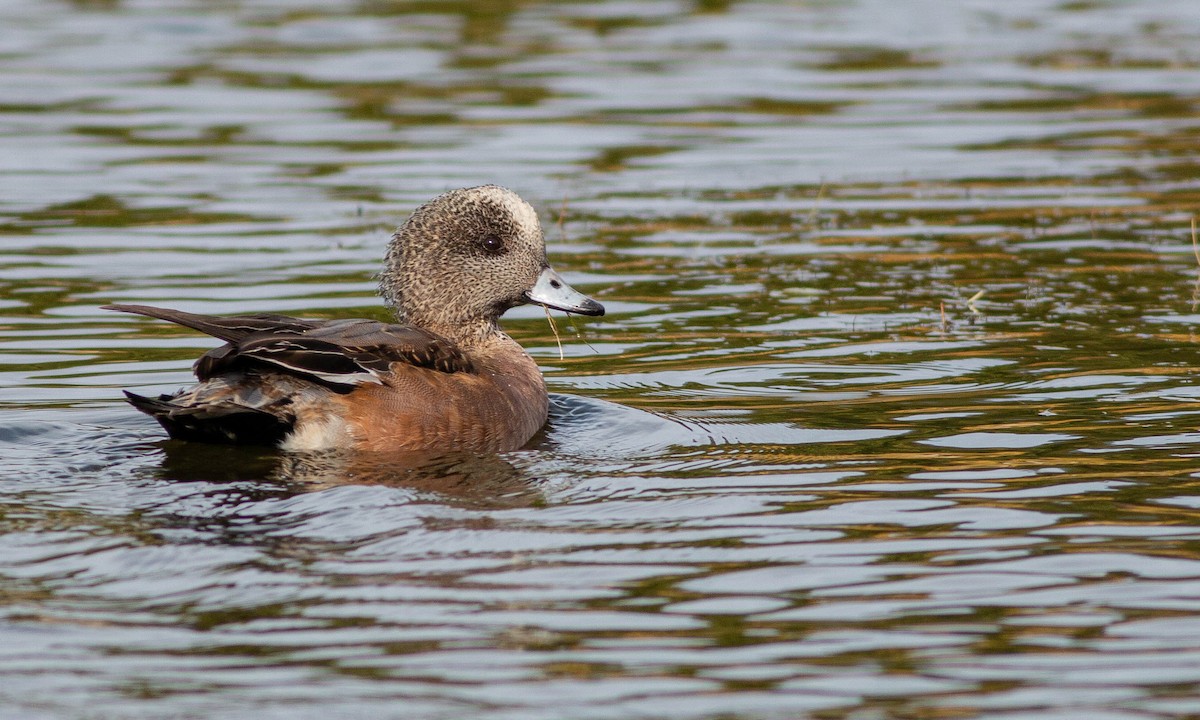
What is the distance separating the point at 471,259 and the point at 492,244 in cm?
11

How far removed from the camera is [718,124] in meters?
15.6

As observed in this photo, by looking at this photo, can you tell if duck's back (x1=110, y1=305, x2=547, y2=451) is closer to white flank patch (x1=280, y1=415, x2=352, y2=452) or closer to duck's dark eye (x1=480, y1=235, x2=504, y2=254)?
white flank patch (x1=280, y1=415, x2=352, y2=452)

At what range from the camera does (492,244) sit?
A: 26.2 feet

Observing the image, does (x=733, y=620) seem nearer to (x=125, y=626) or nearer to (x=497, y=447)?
(x=125, y=626)

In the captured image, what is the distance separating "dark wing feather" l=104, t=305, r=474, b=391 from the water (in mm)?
342

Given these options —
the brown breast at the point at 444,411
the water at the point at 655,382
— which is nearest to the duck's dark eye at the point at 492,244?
the brown breast at the point at 444,411

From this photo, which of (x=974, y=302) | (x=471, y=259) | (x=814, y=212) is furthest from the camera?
(x=814, y=212)

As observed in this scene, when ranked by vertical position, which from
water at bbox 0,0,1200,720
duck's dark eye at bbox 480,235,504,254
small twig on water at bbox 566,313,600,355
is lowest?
small twig on water at bbox 566,313,600,355

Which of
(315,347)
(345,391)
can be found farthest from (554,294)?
(315,347)

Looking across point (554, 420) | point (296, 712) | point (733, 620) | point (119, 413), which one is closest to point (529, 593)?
point (733, 620)

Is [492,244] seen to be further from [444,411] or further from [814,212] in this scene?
[814,212]

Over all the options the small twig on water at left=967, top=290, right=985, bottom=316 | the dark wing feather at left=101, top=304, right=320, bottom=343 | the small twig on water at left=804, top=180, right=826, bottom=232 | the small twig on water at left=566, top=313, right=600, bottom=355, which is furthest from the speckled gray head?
the small twig on water at left=804, top=180, right=826, bottom=232

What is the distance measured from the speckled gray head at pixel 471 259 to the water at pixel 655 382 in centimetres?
54

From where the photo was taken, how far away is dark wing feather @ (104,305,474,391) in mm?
6668
